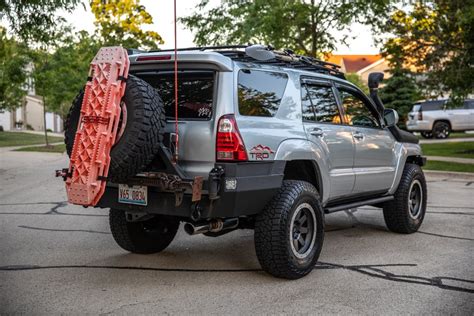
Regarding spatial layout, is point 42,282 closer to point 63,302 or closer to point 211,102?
point 63,302

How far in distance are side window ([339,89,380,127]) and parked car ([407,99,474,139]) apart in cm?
2387

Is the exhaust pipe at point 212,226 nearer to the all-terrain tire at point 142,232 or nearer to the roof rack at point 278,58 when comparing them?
the all-terrain tire at point 142,232

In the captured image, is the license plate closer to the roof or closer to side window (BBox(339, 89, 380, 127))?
side window (BBox(339, 89, 380, 127))

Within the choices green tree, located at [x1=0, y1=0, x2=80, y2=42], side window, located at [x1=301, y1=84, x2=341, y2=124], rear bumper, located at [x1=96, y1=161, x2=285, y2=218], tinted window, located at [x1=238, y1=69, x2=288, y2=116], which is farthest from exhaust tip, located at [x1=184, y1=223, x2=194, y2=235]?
green tree, located at [x1=0, y1=0, x2=80, y2=42]

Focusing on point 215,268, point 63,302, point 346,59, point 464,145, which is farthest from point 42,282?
point 346,59

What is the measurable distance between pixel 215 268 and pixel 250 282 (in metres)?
0.62

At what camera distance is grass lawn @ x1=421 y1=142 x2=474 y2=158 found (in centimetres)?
2123

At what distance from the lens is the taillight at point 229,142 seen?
5.09 m

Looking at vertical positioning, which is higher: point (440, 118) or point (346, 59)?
point (346, 59)

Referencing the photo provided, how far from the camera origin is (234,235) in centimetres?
760

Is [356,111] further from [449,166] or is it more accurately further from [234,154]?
[449,166]

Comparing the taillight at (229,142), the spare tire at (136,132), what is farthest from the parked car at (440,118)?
the spare tire at (136,132)

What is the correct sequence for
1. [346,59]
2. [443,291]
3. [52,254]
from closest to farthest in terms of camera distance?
[443,291], [52,254], [346,59]

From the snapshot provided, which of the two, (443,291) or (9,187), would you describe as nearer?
(443,291)
